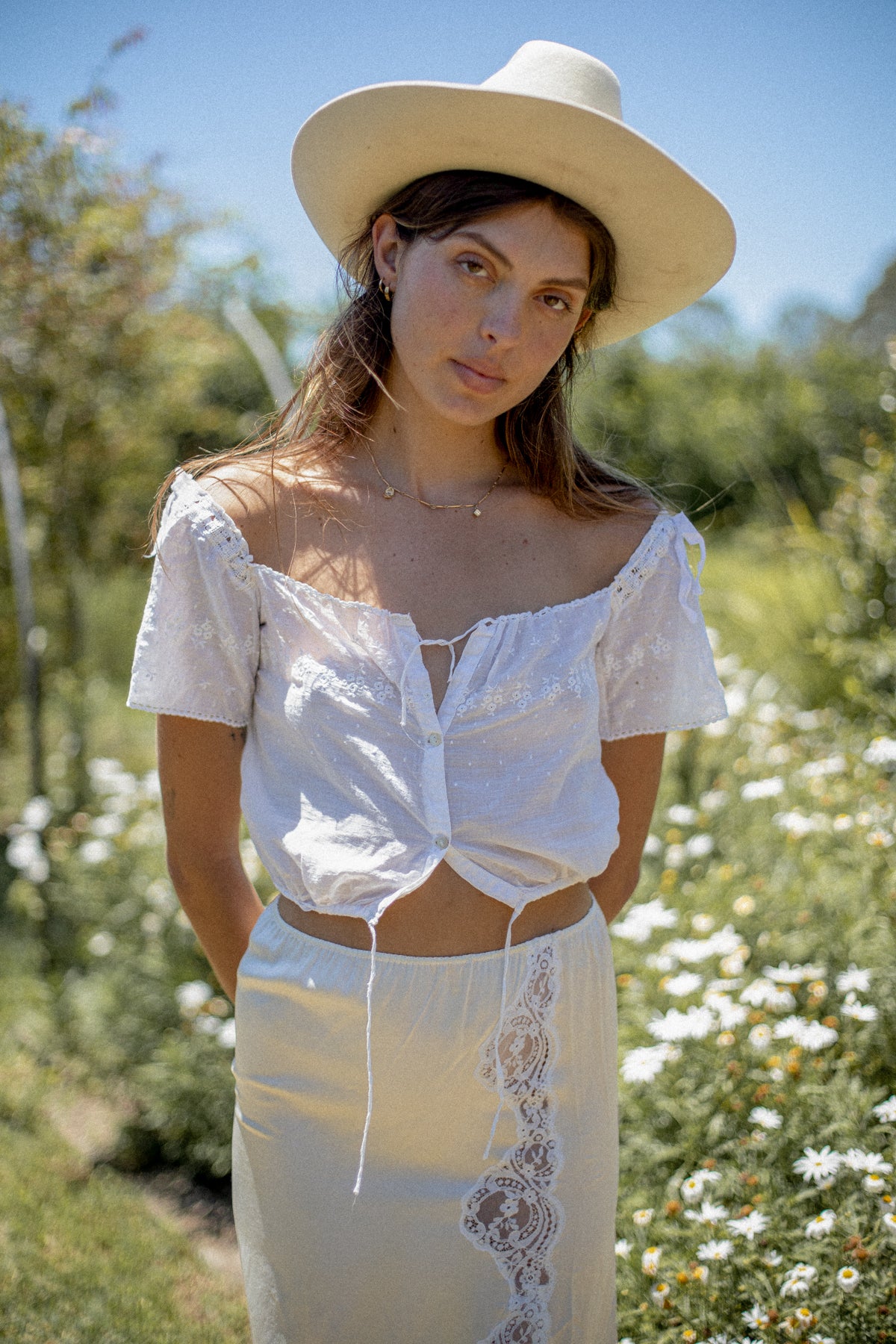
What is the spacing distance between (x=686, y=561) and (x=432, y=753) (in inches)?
20.3

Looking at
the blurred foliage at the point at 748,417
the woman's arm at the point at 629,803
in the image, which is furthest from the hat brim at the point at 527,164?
the blurred foliage at the point at 748,417

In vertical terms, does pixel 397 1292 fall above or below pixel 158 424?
below

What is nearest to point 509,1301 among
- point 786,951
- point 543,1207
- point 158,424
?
point 543,1207

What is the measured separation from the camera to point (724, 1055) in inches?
90.7

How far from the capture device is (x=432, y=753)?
133cm

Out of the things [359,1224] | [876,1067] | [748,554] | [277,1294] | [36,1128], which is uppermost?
[748,554]

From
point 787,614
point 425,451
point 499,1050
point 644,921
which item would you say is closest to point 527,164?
point 425,451

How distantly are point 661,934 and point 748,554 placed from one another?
573 centimetres

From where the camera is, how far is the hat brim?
1.35m

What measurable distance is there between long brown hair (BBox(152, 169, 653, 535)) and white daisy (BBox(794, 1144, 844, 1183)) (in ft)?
3.88

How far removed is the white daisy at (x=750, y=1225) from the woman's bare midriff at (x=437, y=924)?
33.6 inches

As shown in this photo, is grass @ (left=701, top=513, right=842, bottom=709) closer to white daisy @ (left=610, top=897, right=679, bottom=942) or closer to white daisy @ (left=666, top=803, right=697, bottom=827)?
white daisy @ (left=666, top=803, right=697, bottom=827)

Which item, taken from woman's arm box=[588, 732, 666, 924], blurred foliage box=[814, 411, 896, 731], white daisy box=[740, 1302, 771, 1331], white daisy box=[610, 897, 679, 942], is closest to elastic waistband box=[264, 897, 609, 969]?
woman's arm box=[588, 732, 666, 924]

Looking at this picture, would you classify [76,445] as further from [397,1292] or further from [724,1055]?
[397,1292]
